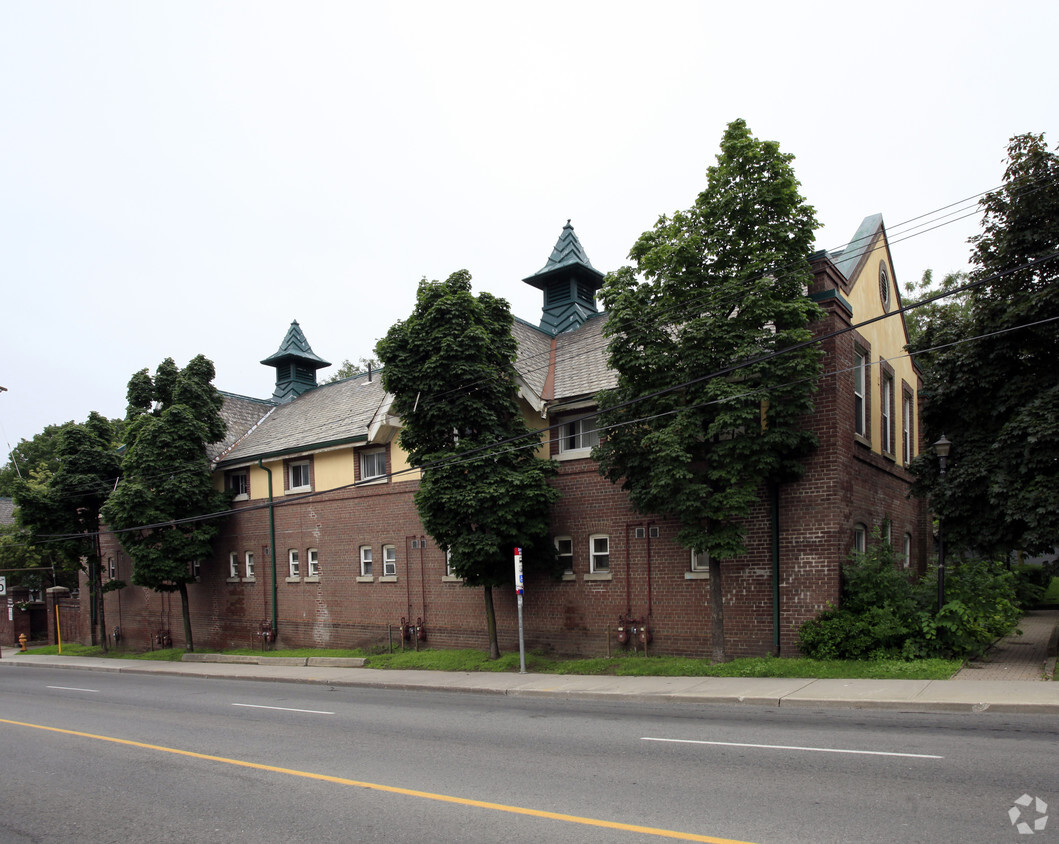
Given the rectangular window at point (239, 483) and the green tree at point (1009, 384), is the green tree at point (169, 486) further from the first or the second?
the green tree at point (1009, 384)

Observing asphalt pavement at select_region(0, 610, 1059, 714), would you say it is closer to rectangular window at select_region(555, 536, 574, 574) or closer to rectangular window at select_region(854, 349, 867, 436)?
rectangular window at select_region(555, 536, 574, 574)

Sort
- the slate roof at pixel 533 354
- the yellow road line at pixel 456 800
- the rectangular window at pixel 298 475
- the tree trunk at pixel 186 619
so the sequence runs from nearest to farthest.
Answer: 1. the yellow road line at pixel 456 800
2. the slate roof at pixel 533 354
3. the rectangular window at pixel 298 475
4. the tree trunk at pixel 186 619

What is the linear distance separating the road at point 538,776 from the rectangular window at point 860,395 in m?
8.13

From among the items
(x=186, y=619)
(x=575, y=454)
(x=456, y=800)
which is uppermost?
(x=575, y=454)

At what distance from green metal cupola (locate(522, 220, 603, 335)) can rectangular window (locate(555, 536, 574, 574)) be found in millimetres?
8988

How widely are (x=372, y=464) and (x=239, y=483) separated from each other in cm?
784

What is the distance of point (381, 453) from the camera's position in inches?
922

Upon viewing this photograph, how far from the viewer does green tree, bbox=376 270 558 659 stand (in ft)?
57.5

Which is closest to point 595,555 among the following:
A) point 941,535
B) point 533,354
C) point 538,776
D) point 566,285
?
point 941,535

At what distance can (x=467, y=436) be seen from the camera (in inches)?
732

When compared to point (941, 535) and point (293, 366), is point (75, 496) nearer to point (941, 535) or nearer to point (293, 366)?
point (293, 366)

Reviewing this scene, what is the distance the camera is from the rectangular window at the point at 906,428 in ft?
71.7

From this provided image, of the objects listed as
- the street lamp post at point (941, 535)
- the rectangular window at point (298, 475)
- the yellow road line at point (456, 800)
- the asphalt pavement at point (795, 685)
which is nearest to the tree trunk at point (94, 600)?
the rectangular window at point (298, 475)

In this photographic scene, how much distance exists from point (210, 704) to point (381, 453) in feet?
31.4
